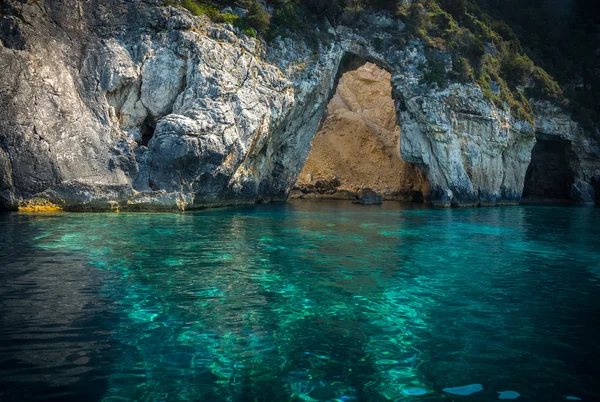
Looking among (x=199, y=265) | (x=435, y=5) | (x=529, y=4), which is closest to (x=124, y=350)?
(x=199, y=265)

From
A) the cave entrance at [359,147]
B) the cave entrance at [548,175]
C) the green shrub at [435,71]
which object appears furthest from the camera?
the cave entrance at [359,147]

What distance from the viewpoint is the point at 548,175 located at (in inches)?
1955

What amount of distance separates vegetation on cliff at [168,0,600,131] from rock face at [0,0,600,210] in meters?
1.24

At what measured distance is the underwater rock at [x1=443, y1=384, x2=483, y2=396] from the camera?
12.6 feet

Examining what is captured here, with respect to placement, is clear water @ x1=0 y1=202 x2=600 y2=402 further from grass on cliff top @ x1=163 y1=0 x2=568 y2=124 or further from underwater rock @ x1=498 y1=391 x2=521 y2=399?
grass on cliff top @ x1=163 y1=0 x2=568 y2=124

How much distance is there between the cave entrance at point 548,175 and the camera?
153 feet

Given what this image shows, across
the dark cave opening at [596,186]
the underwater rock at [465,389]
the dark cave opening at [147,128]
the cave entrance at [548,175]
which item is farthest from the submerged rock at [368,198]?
the underwater rock at [465,389]

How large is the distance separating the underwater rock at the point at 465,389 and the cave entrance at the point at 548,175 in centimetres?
4753

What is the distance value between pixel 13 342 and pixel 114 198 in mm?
17285

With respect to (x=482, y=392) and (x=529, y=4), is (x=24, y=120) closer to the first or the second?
(x=482, y=392)

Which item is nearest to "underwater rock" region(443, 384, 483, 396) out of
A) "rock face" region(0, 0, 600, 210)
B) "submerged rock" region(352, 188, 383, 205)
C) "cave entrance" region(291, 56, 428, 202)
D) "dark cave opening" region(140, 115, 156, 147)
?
"rock face" region(0, 0, 600, 210)

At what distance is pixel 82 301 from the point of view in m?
6.32

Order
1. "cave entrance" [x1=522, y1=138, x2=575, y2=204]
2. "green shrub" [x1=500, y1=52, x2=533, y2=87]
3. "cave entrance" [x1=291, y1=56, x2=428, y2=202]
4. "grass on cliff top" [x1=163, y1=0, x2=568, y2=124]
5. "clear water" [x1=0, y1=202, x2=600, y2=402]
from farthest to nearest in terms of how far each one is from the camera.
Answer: "cave entrance" [x1=291, y1=56, x2=428, y2=202]
"cave entrance" [x1=522, y1=138, x2=575, y2=204]
"green shrub" [x1=500, y1=52, x2=533, y2=87]
"grass on cliff top" [x1=163, y1=0, x2=568, y2=124]
"clear water" [x1=0, y1=202, x2=600, y2=402]

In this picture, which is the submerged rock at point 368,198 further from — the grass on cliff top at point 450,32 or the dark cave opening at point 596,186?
the dark cave opening at point 596,186
